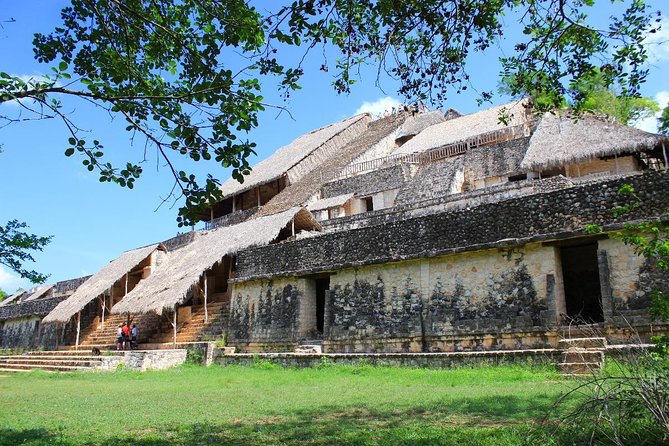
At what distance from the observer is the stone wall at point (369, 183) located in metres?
24.0

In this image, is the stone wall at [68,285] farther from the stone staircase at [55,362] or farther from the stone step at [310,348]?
the stone step at [310,348]

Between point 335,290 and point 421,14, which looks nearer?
point 421,14

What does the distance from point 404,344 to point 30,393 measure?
7223 millimetres

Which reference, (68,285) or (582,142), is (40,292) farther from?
(582,142)

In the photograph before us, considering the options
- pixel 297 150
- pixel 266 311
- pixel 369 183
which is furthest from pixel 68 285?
pixel 266 311

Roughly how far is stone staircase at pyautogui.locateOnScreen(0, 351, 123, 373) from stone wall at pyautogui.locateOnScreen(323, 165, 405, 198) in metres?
12.4

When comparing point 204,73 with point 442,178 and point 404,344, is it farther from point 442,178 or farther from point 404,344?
point 442,178

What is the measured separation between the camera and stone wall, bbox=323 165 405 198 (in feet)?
78.8

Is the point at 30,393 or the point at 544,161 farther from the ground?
the point at 544,161

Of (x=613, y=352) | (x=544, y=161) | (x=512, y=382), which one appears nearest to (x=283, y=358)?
(x=512, y=382)

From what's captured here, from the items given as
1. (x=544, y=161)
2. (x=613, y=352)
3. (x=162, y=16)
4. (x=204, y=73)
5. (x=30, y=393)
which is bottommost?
(x=30, y=393)

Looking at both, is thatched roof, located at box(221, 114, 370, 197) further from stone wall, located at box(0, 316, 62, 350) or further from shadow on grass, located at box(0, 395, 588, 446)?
shadow on grass, located at box(0, 395, 588, 446)

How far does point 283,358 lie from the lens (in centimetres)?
1257

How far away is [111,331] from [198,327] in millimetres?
5081
